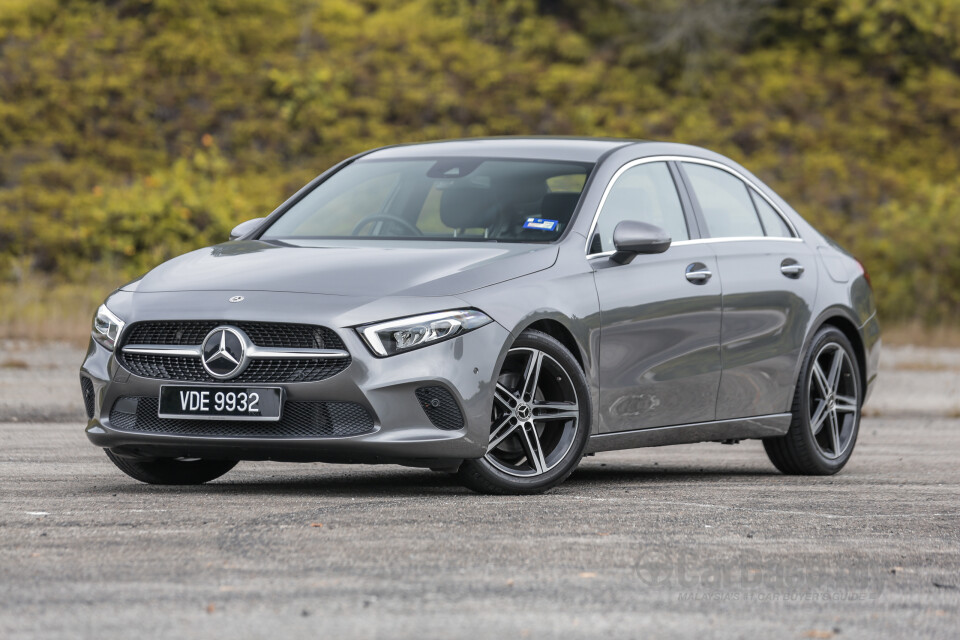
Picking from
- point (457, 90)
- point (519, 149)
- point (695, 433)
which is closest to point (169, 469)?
point (519, 149)

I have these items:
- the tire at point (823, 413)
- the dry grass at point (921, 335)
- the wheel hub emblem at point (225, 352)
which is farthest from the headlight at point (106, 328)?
the dry grass at point (921, 335)

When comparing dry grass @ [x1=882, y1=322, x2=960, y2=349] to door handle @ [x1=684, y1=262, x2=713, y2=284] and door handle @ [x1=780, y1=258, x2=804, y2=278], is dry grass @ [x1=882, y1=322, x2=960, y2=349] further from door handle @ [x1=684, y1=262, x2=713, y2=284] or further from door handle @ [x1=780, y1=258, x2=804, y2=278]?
door handle @ [x1=684, y1=262, x2=713, y2=284]

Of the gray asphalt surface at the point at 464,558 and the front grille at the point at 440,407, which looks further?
the front grille at the point at 440,407

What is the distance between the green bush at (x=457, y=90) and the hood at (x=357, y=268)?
845 inches

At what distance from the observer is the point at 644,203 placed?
863cm

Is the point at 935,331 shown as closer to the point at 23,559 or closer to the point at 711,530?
the point at 711,530

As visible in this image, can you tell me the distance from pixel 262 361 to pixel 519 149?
7.31 ft

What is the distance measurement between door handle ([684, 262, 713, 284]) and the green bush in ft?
68.4

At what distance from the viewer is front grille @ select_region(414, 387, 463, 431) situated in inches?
280

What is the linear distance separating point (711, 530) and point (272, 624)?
8.09 feet

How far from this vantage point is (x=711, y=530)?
655 cm

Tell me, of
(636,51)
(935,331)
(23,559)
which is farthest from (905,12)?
(23,559)

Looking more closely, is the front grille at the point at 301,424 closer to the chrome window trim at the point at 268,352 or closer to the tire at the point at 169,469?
the chrome window trim at the point at 268,352

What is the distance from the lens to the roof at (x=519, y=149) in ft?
28.4
